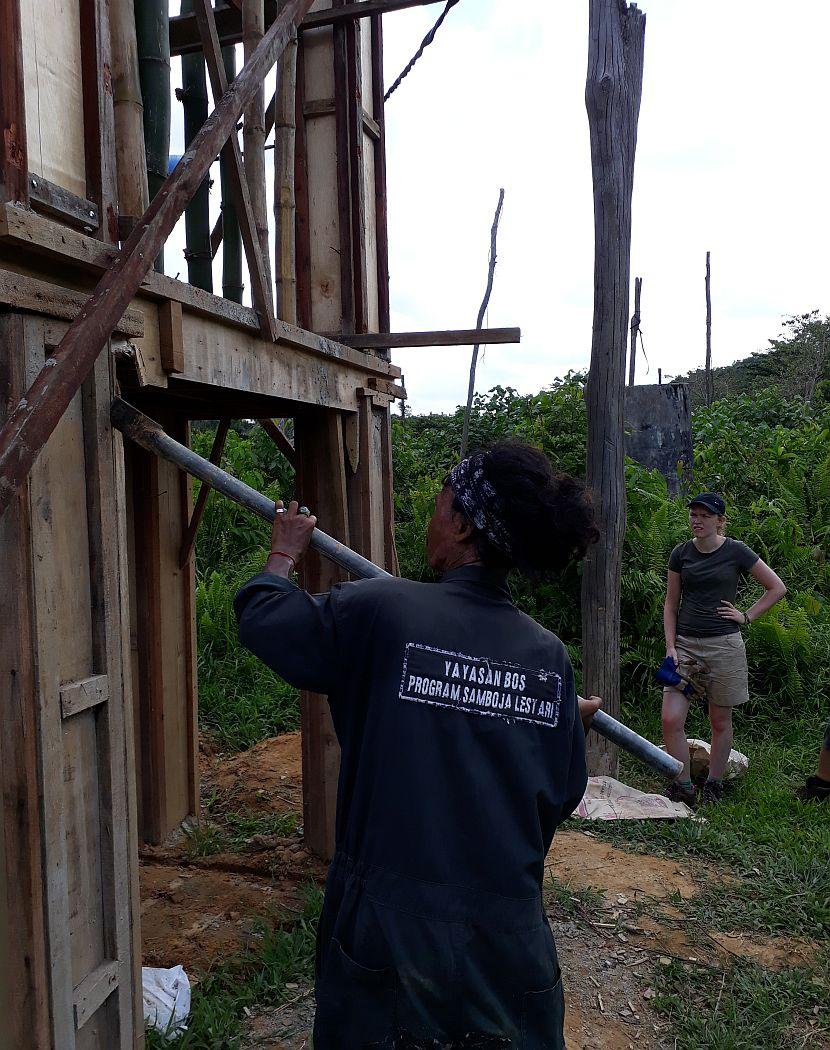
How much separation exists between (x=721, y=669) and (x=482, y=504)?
4.06 metres

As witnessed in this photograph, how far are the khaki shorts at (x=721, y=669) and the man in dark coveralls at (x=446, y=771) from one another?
3.82 meters

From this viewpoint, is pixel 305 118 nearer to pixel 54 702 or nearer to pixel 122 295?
pixel 122 295

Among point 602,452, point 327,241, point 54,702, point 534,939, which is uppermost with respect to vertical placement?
point 327,241

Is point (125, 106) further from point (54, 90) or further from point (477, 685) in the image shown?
point (477, 685)

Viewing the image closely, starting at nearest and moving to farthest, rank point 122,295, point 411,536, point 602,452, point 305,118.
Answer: point 122,295, point 305,118, point 602,452, point 411,536

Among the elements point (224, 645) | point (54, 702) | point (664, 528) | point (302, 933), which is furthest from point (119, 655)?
point (664, 528)

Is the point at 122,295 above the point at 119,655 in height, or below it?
above

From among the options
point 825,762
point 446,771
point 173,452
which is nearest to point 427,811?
point 446,771

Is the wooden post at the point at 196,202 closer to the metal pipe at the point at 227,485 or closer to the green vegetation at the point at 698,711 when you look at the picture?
the metal pipe at the point at 227,485

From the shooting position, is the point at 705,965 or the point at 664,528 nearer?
the point at 705,965

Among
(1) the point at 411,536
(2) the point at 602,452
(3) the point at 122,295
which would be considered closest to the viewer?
(3) the point at 122,295

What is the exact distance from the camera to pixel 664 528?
7.79 metres

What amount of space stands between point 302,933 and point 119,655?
7.23 feet

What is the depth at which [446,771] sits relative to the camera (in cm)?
181
